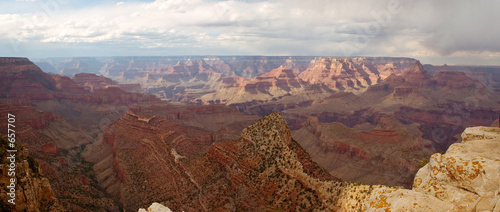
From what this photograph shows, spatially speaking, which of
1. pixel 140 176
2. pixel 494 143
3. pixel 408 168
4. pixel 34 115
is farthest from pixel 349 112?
pixel 494 143

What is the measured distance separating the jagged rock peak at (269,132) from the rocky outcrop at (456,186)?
25967mm

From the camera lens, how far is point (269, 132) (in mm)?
43688

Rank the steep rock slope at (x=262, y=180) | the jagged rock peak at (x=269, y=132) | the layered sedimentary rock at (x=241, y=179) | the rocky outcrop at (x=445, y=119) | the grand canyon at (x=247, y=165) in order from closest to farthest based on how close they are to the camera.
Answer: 1. the grand canyon at (x=247, y=165)
2. the steep rock slope at (x=262, y=180)
3. the layered sedimentary rock at (x=241, y=179)
4. the jagged rock peak at (x=269, y=132)
5. the rocky outcrop at (x=445, y=119)

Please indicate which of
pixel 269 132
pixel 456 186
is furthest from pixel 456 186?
pixel 269 132

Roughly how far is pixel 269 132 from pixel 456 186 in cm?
2983

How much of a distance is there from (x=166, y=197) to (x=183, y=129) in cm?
4461

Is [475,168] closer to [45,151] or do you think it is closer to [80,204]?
[80,204]

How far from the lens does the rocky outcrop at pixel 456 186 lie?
1328 cm

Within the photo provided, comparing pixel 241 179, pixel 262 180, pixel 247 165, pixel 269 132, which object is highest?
pixel 269 132

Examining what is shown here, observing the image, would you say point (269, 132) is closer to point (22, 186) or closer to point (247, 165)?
point (247, 165)

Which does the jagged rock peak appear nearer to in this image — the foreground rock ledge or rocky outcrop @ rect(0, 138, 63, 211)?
rocky outcrop @ rect(0, 138, 63, 211)

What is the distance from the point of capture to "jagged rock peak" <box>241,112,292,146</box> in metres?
42.9

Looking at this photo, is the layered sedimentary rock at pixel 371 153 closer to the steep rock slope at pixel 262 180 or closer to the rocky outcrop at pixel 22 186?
the steep rock slope at pixel 262 180

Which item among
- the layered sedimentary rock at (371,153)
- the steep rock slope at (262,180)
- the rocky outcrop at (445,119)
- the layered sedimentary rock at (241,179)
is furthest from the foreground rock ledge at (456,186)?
the rocky outcrop at (445,119)
